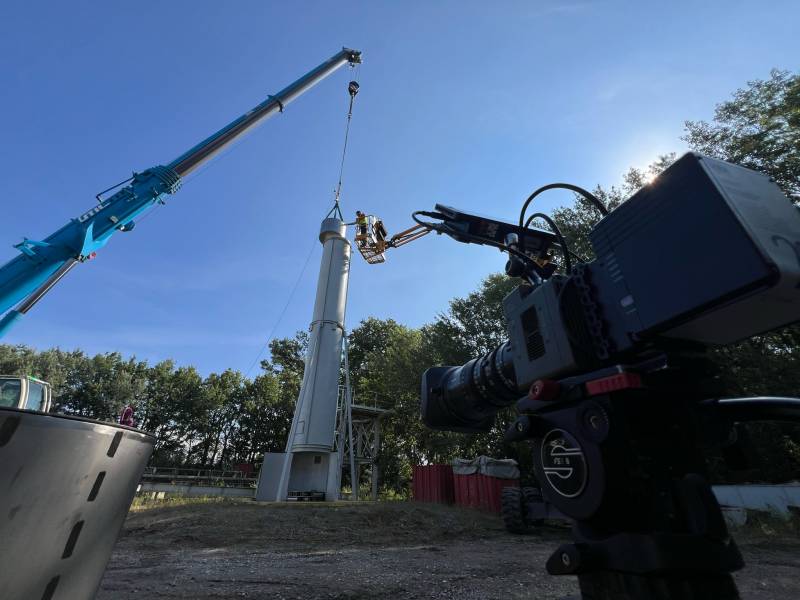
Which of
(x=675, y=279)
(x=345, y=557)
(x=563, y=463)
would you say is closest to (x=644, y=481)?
(x=563, y=463)

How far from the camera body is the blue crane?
930 centimetres

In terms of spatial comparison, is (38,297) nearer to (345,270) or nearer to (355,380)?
(345,270)

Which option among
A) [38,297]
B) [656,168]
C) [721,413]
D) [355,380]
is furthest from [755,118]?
[355,380]

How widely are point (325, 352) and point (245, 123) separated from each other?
8414mm

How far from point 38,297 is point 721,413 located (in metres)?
11.0

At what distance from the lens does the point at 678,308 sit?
51.3 inches

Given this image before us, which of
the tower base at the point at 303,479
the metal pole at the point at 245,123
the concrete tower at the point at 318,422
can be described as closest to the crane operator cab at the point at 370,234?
the concrete tower at the point at 318,422

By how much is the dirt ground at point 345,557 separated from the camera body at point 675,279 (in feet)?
11.4

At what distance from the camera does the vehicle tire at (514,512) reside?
28.3ft

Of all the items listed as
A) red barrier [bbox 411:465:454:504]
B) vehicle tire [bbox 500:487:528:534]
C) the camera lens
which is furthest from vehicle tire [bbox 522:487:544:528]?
the camera lens

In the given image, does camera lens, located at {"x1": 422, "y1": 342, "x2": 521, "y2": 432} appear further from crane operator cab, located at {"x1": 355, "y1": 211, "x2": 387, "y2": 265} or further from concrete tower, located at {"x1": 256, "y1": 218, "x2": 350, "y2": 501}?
crane operator cab, located at {"x1": 355, "y1": 211, "x2": 387, "y2": 265}

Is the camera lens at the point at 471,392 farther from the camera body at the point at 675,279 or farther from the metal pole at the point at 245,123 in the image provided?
the metal pole at the point at 245,123

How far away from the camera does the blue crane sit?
282 inches

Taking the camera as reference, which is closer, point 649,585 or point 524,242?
point 649,585
